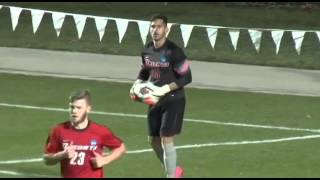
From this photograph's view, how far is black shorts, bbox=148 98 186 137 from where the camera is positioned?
33.8ft

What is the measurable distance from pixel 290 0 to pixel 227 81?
1487cm

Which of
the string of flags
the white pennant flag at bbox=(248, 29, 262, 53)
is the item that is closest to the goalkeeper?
the string of flags

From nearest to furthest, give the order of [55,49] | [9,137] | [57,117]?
[9,137]
[57,117]
[55,49]

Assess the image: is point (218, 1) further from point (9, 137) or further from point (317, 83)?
point (9, 137)

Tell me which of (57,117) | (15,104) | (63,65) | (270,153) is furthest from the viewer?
(63,65)

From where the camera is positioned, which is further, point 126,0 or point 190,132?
point 126,0

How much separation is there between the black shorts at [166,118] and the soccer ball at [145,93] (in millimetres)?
168

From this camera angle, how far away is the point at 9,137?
13.0 metres

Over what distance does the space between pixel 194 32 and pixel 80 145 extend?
60.3 feet

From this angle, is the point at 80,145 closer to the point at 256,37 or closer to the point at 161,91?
the point at 161,91

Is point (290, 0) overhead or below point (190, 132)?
overhead

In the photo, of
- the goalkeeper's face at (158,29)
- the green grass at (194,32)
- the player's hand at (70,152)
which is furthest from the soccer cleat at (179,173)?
the green grass at (194,32)

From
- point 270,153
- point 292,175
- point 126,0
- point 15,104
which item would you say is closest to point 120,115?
point 15,104

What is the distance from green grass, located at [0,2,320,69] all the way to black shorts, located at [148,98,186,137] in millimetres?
11151
